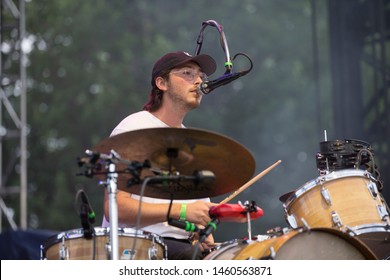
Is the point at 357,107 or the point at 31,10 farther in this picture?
the point at 31,10

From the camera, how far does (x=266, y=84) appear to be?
1947 cm

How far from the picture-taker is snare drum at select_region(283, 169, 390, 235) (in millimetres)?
4285

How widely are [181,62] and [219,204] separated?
131 cm

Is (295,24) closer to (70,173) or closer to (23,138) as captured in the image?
(70,173)

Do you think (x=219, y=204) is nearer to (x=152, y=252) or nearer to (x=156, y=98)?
(x=152, y=252)

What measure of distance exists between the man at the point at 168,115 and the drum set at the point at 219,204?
0.23 m

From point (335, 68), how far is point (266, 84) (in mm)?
10098

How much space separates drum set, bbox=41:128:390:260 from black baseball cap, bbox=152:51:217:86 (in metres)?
1.04

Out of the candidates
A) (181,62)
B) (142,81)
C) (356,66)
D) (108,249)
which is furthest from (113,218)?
(142,81)

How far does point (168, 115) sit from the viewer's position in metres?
4.99

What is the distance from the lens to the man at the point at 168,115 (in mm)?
4281
